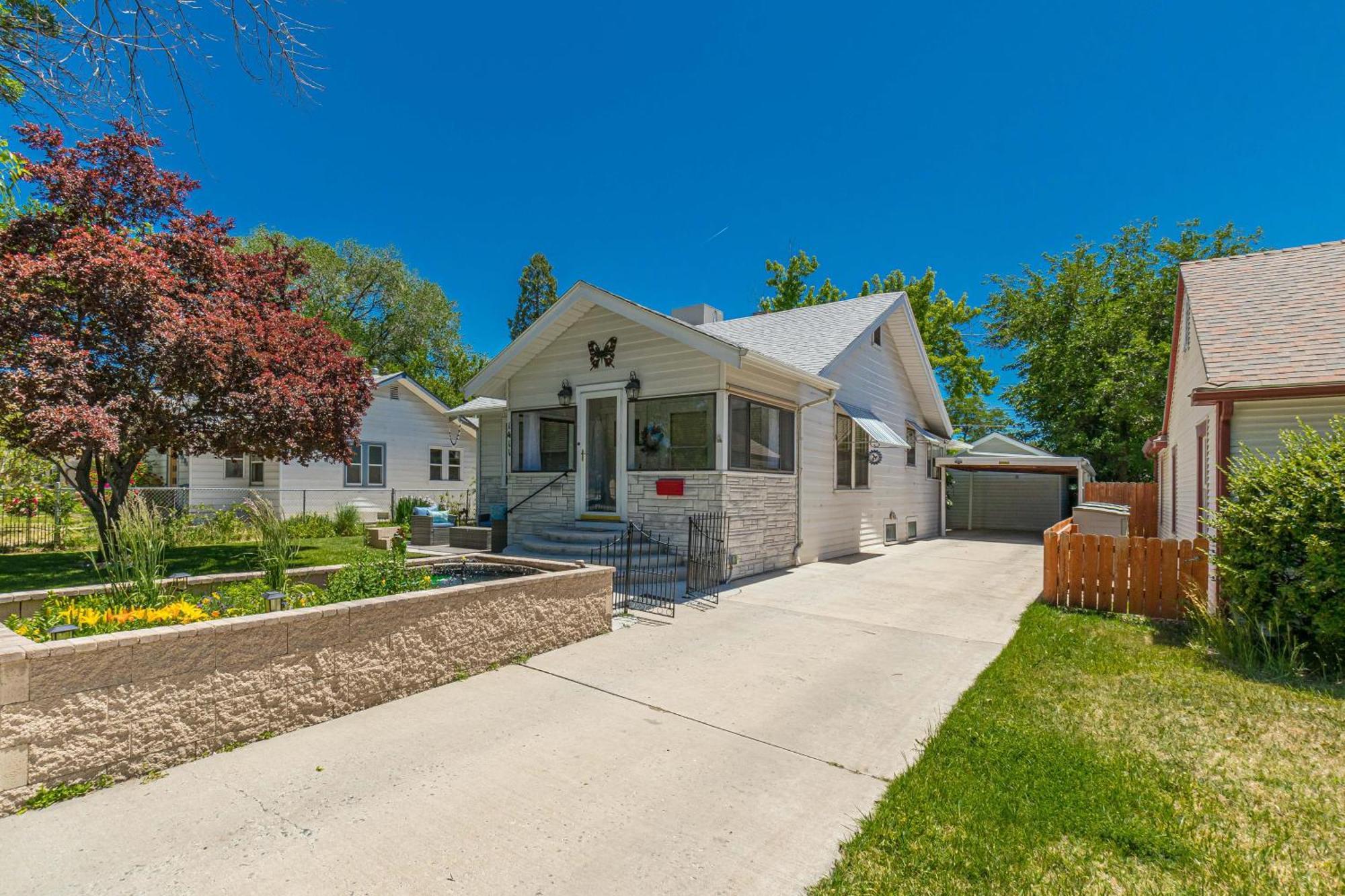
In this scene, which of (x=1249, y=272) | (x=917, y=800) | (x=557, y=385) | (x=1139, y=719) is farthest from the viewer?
(x=557, y=385)

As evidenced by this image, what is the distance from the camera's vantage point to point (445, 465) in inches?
→ 889

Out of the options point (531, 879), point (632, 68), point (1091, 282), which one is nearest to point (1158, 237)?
point (1091, 282)

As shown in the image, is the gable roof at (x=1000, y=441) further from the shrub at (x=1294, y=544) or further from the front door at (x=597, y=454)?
the front door at (x=597, y=454)

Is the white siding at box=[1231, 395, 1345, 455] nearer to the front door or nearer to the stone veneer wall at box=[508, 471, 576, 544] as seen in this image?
the front door

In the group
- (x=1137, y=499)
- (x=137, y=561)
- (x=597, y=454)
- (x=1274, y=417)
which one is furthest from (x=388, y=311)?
(x=1274, y=417)

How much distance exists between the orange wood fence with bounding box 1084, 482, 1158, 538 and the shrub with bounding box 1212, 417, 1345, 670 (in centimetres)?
1061

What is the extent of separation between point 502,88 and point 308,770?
52.4 feet

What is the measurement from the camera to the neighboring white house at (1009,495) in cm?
2075

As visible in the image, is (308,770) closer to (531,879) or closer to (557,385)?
(531,879)

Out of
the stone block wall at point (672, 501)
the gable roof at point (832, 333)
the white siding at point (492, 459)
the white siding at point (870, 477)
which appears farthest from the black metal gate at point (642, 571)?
the white siding at point (492, 459)

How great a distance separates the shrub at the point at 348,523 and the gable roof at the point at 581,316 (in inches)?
275

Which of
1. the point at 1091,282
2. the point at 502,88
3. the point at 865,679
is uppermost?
the point at 502,88

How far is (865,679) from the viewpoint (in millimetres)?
5316

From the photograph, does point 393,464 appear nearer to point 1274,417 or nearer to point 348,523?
point 348,523
